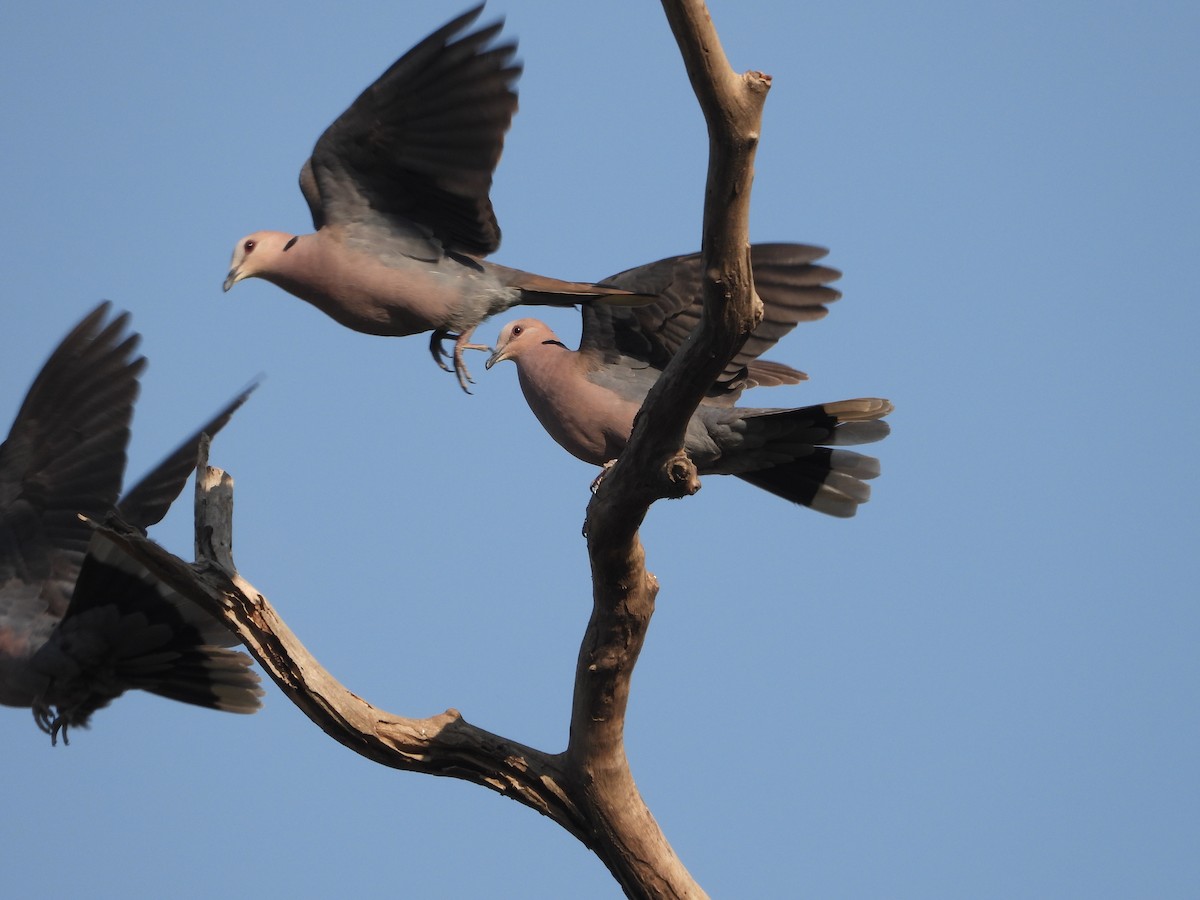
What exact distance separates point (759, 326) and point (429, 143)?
1.52 meters

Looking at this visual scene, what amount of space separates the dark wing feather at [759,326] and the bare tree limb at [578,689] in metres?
1.35

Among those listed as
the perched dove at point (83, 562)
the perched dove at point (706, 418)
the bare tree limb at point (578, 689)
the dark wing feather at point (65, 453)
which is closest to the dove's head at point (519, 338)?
the perched dove at point (706, 418)

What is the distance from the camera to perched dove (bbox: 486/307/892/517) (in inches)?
216

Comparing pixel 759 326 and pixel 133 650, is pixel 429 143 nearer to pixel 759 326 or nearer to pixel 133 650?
pixel 759 326

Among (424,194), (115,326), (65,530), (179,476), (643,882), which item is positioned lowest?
(643,882)

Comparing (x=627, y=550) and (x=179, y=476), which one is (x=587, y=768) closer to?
(x=627, y=550)

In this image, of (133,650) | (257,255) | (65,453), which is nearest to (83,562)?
(133,650)

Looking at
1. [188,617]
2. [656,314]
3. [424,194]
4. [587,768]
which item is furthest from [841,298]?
[188,617]

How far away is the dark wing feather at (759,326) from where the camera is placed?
570 centimetres

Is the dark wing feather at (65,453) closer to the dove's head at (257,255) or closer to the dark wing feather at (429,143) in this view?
the dove's head at (257,255)

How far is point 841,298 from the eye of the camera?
5.73 meters

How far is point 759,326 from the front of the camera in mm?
5727

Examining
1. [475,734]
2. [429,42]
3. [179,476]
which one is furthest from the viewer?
[179,476]

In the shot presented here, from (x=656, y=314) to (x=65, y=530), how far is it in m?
3.03
